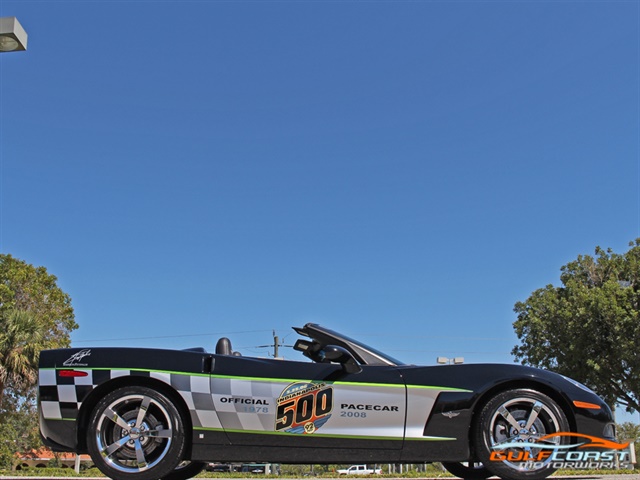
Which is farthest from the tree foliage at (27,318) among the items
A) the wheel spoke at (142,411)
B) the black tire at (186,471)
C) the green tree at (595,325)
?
the green tree at (595,325)

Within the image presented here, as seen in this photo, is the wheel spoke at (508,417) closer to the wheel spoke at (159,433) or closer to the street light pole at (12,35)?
the wheel spoke at (159,433)

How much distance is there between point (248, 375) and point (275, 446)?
499 millimetres

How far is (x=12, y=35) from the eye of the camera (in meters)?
7.13

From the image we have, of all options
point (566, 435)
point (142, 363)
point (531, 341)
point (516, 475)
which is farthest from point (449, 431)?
point (531, 341)

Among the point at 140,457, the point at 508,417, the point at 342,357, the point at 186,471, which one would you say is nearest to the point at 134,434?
the point at 140,457

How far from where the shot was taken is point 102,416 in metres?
4.17

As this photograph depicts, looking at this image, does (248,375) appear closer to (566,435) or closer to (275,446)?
(275,446)

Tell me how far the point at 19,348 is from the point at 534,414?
55.2 feet

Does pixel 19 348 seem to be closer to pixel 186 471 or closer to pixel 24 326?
pixel 24 326

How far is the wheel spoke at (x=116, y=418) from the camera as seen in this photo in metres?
4.15

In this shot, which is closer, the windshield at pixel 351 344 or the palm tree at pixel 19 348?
the windshield at pixel 351 344
